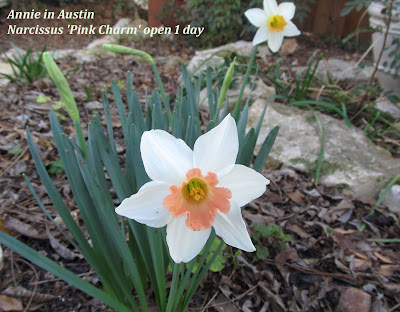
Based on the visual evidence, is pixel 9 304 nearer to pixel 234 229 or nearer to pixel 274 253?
pixel 234 229

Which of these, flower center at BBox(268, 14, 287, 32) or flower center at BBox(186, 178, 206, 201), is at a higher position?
flower center at BBox(268, 14, 287, 32)

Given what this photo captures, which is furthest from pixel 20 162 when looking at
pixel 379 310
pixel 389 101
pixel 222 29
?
pixel 222 29

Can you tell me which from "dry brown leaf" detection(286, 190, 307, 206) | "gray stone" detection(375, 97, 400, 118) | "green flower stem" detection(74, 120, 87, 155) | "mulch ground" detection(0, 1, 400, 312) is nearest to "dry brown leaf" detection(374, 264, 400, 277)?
"mulch ground" detection(0, 1, 400, 312)

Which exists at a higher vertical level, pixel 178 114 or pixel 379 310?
pixel 178 114

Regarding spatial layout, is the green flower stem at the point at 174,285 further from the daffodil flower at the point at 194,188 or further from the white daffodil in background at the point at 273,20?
the white daffodil in background at the point at 273,20

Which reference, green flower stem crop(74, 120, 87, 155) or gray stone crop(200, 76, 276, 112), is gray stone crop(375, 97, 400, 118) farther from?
green flower stem crop(74, 120, 87, 155)

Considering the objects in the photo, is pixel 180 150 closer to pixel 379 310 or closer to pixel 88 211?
pixel 88 211

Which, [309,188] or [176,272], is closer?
[176,272]

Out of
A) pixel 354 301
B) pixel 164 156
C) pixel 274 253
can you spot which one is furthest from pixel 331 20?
pixel 164 156
